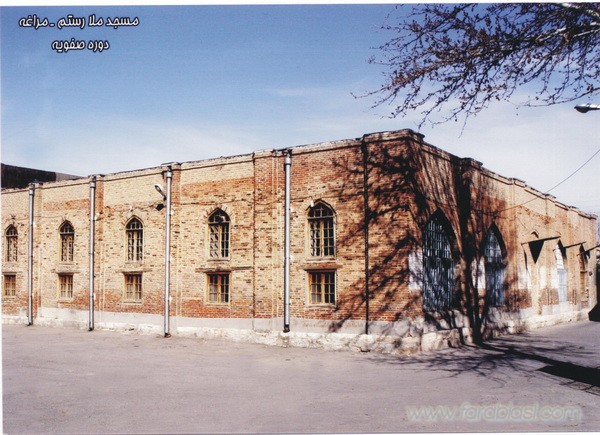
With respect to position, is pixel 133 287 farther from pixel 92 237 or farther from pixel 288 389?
pixel 288 389

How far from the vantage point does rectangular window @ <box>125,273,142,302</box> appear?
19797 millimetres

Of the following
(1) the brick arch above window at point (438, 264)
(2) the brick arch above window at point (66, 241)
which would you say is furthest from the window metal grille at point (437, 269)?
(2) the brick arch above window at point (66, 241)

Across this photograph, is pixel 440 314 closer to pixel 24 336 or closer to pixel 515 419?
pixel 515 419

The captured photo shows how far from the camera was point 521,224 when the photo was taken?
22938 millimetres

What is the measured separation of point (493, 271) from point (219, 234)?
10.4m

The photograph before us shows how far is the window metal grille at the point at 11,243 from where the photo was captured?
2359cm

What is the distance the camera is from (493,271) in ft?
67.4

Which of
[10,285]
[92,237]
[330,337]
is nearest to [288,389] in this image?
[330,337]

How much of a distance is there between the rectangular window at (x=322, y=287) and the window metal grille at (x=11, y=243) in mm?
14605

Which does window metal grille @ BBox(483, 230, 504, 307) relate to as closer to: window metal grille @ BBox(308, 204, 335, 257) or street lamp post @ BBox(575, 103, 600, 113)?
window metal grille @ BBox(308, 204, 335, 257)

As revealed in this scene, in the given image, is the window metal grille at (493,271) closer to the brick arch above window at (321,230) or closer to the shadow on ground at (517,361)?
the shadow on ground at (517,361)

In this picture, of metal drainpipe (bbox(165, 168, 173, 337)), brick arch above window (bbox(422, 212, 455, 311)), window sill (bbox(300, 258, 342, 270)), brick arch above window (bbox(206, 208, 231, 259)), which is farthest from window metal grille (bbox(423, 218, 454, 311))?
metal drainpipe (bbox(165, 168, 173, 337))

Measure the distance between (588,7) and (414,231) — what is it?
23.8 ft

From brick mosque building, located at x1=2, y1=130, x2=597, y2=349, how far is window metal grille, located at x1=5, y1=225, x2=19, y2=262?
0.22 feet
